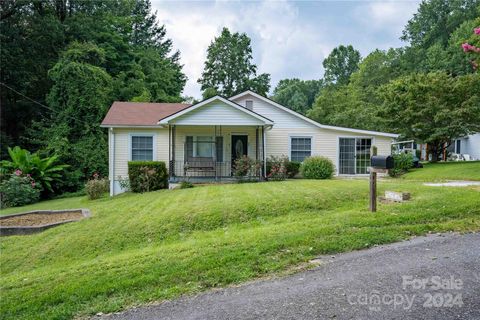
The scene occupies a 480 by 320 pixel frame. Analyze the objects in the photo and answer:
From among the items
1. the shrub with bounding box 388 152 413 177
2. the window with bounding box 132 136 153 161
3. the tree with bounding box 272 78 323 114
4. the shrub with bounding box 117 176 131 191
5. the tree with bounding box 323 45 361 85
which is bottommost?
the shrub with bounding box 117 176 131 191

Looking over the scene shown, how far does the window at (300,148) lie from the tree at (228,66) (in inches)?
1083

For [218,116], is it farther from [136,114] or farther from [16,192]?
[16,192]

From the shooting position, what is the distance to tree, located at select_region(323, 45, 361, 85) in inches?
2196

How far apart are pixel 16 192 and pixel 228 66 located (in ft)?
106

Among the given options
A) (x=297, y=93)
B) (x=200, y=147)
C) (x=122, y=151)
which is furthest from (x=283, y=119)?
(x=297, y=93)

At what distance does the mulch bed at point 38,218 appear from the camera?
30.4ft

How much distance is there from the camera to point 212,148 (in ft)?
Result: 54.9

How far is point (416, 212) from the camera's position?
6.51m

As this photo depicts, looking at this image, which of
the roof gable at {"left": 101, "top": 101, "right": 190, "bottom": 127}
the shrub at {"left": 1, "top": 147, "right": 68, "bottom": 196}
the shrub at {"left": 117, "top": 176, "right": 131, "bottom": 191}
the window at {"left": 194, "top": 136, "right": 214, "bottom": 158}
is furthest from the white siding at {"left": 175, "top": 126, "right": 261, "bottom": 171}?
the shrub at {"left": 1, "top": 147, "right": 68, "bottom": 196}

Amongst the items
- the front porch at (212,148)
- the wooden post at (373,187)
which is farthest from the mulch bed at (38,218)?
the wooden post at (373,187)

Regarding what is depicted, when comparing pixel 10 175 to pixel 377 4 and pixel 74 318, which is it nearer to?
pixel 74 318

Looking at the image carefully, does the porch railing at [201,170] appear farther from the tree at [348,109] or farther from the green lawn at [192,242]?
the tree at [348,109]

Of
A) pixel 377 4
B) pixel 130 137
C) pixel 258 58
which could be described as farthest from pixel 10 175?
pixel 258 58

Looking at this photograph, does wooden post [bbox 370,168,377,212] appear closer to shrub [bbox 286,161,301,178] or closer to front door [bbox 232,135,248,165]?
shrub [bbox 286,161,301,178]
